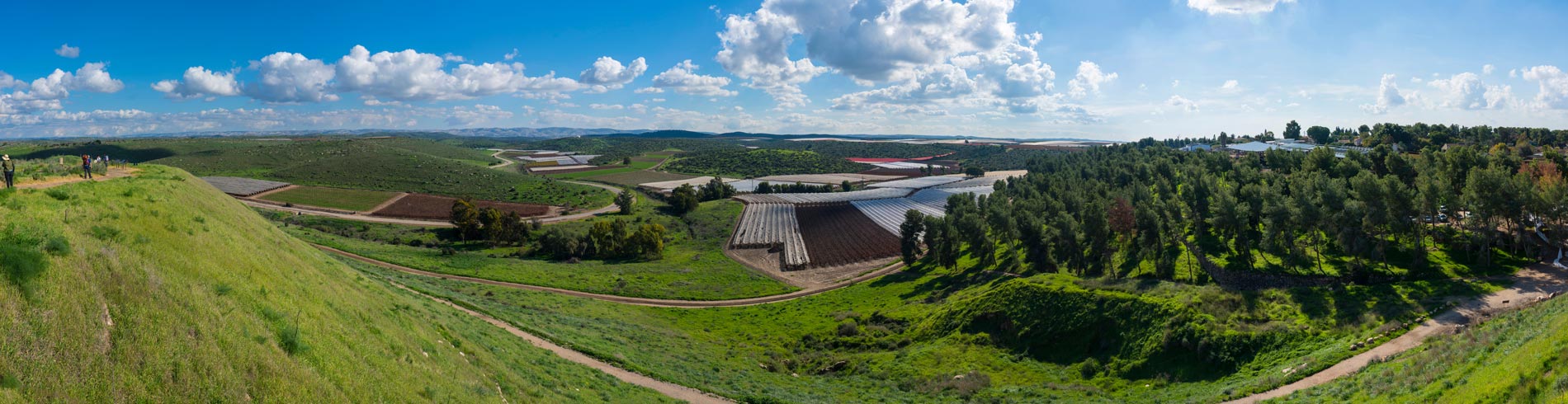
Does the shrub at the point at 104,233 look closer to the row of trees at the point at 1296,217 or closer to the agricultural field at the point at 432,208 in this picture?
the row of trees at the point at 1296,217

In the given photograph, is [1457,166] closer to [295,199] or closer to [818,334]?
[818,334]

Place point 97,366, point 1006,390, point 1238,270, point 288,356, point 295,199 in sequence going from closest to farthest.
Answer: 1. point 97,366
2. point 288,356
3. point 1006,390
4. point 1238,270
5. point 295,199

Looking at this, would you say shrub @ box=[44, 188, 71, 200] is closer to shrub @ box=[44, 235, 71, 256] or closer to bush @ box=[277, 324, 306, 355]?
shrub @ box=[44, 235, 71, 256]

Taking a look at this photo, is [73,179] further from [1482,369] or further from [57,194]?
[1482,369]

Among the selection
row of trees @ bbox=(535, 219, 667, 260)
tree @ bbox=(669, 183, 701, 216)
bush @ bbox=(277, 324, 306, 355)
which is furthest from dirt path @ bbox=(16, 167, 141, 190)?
tree @ bbox=(669, 183, 701, 216)

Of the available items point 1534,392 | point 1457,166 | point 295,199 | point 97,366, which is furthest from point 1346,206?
point 295,199

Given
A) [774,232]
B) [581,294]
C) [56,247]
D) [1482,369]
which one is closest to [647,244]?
[774,232]

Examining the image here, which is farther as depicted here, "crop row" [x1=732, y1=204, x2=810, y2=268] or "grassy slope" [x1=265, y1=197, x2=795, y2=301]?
"crop row" [x1=732, y1=204, x2=810, y2=268]
